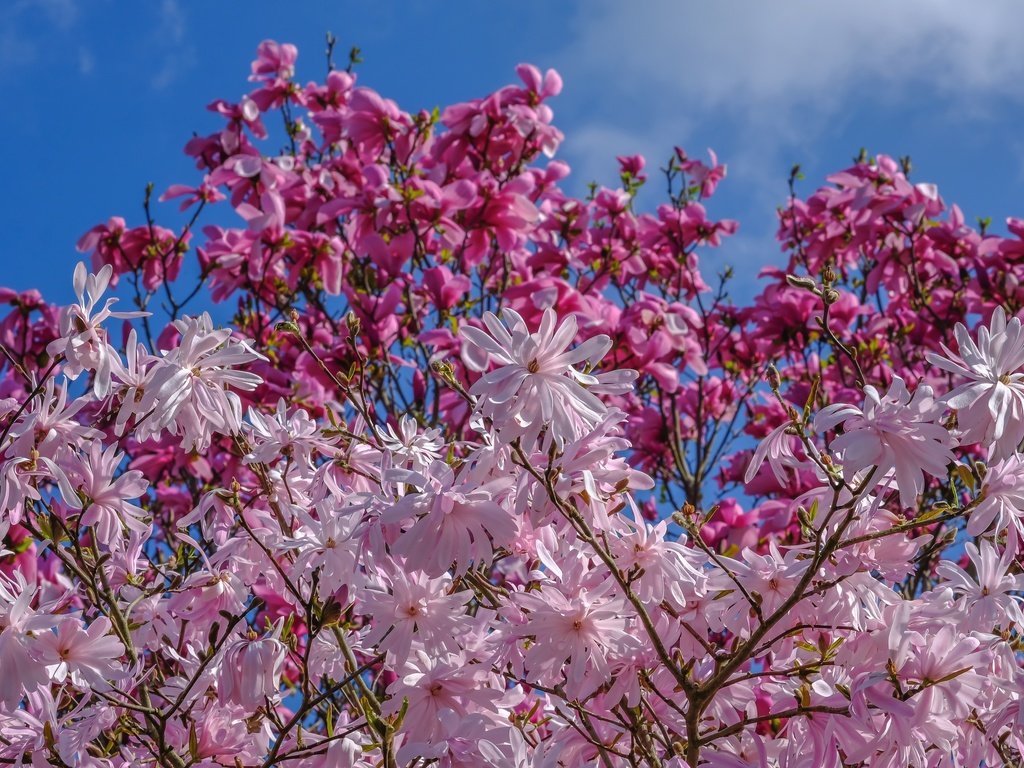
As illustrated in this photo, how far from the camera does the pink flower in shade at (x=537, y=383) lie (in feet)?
5.07

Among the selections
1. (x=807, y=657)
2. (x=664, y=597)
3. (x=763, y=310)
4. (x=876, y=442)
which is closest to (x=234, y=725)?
(x=664, y=597)

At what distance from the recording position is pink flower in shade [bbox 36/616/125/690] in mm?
1865

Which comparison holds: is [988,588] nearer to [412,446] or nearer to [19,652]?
[412,446]

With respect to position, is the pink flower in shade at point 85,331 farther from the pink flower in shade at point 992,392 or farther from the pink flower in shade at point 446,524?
the pink flower in shade at point 992,392

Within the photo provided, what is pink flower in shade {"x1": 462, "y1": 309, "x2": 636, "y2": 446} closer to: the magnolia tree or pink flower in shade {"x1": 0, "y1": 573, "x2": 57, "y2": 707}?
the magnolia tree

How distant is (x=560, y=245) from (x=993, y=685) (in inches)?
146

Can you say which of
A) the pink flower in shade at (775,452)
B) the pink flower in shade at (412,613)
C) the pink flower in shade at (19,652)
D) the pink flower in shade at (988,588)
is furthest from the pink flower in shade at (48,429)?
the pink flower in shade at (988,588)

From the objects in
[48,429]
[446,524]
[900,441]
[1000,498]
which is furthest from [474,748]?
[48,429]

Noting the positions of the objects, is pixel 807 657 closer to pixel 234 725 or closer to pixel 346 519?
pixel 346 519

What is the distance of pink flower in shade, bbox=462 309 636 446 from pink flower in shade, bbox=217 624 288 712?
2.12ft

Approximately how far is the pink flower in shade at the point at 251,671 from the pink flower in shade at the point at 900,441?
1.04 metres

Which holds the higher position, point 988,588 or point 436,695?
point 988,588

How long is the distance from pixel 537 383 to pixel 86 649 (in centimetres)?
101

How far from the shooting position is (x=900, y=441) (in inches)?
59.0
